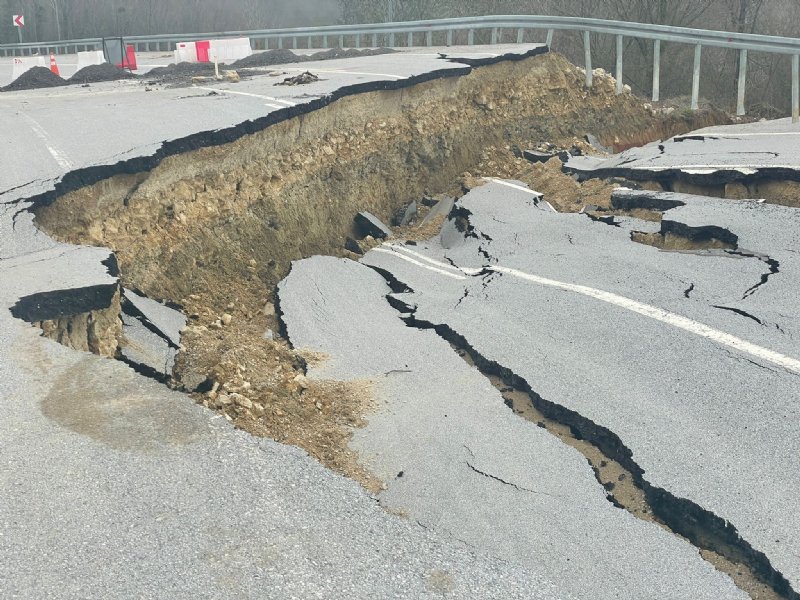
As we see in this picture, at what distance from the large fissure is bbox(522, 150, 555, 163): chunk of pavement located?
308 inches

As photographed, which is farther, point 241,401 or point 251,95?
point 251,95

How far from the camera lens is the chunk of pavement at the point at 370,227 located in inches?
481

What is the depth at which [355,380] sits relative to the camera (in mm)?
7227

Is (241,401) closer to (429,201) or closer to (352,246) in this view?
(352,246)

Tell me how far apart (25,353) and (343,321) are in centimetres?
339

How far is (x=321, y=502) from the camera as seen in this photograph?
456 centimetres

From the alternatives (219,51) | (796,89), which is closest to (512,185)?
(796,89)

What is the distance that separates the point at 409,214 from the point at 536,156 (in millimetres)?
2774

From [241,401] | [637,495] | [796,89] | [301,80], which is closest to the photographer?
[637,495]

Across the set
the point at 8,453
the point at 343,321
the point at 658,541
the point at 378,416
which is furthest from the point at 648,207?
the point at 8,453

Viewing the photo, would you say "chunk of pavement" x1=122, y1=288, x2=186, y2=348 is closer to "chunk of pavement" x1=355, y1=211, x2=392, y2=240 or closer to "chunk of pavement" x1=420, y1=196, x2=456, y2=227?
"chunk of pavement" x1=355, y1=211, x2=392, y2=240

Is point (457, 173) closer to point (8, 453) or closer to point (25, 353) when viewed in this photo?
point (25, 353)

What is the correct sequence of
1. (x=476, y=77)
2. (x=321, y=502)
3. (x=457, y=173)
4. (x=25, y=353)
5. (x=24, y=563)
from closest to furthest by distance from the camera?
(x=24, y=563) → (x=321, y=502) → (x=25, y=353) → (x=457, y=173) → (x=476, y=77)

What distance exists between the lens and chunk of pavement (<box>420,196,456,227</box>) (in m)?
12.5
